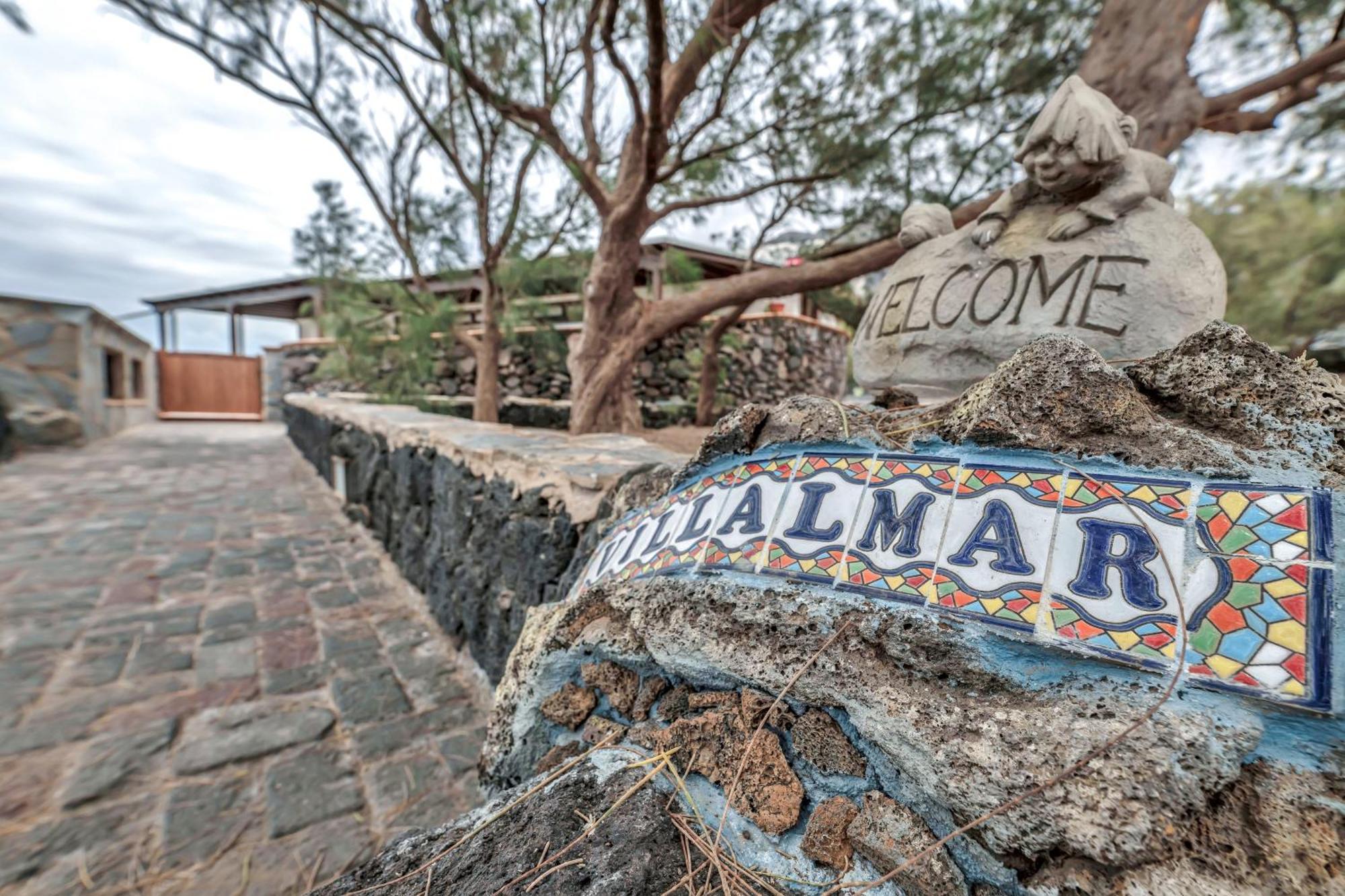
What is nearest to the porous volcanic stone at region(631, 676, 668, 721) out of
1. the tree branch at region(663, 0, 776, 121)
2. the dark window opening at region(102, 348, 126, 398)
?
the tree branch at region(663, 0, 776, 121)

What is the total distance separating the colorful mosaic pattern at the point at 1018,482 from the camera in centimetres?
75

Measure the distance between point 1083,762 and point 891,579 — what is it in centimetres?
27

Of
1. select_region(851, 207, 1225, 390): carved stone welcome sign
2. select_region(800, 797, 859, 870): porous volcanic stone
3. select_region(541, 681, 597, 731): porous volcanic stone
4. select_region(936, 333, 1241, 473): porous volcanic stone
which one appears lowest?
select_region(541, 681, 597, 731): porous volcanic stone

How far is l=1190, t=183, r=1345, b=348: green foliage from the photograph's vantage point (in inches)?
244

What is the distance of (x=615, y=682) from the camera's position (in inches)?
40.0

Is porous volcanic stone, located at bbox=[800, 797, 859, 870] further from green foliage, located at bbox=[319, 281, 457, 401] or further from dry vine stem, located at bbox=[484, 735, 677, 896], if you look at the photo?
green foliage, located at bbox=[319, 281, 457, 401]

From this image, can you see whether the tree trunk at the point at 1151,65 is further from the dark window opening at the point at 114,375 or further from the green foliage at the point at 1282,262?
the dark window opening at the point at 114,375

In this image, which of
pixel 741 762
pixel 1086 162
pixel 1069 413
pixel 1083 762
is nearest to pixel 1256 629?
pixel 1083 762

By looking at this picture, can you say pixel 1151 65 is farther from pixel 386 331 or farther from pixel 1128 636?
pixel 386 331

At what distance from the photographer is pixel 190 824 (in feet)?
4.86

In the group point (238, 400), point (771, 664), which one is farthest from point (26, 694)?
point (238, 400)

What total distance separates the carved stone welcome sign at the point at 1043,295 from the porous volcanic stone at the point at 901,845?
1.17m

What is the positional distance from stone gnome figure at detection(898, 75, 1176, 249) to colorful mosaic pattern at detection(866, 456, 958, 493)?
1.03 metres

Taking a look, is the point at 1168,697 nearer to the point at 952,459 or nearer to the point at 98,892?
the point at 952,459
